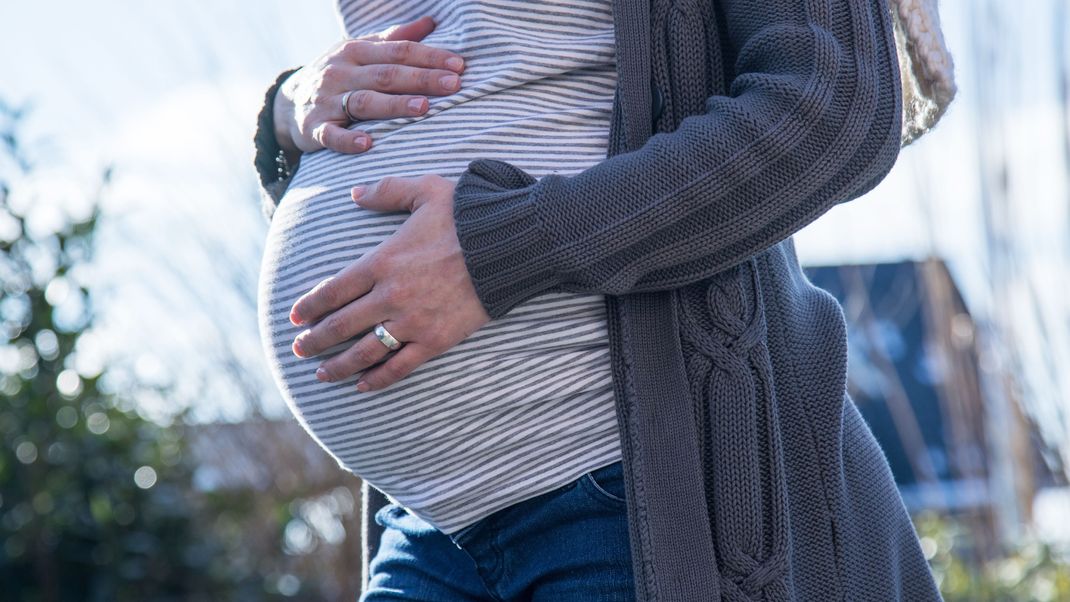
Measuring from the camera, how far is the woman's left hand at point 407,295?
1000 mm

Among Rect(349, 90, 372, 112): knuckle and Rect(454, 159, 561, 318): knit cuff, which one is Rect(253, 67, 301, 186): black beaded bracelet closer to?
Rect(349, 90, 372, 112): knuckle

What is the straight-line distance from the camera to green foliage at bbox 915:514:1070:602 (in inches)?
124

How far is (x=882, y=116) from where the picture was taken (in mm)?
1010

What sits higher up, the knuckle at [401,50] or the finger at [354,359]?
the knuckle at [401,50]

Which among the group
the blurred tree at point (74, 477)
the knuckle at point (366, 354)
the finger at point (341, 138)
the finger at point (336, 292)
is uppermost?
the finger at point (341, 138)

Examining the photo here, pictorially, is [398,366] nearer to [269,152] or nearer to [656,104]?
[656,104]

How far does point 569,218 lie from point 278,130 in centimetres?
63

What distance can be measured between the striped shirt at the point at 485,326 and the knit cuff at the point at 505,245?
0.21 ft

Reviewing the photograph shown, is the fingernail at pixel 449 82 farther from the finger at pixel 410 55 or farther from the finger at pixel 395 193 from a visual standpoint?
the finger at pixel 395 193

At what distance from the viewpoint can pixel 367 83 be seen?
3.98 feet

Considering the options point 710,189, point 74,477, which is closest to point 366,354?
point 710,189

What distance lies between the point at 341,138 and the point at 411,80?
114mm

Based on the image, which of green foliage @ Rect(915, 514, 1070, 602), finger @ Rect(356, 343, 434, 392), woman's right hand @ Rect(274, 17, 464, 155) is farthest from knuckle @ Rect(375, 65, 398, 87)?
green foliage @ Rect(915, 514, 1070, 602)

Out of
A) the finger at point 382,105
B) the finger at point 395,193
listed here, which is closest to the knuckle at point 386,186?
the finger at point 395,193
